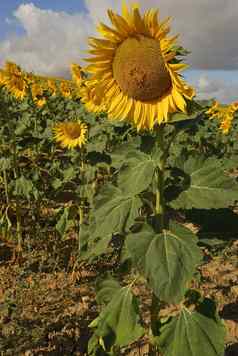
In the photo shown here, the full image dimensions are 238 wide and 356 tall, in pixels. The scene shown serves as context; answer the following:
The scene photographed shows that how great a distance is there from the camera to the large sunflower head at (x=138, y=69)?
1980 millimetres

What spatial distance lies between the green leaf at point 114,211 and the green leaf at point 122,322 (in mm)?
446

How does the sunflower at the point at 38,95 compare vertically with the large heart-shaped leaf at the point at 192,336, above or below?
above

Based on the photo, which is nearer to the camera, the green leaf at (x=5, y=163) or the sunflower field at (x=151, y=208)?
the sunflower field at (x=151, y=208)

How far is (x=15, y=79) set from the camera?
19.6 feet

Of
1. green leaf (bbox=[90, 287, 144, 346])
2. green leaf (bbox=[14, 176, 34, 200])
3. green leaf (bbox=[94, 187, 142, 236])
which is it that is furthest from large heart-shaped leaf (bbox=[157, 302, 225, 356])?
green leaf (bbox=[14, 176, 34, 200])

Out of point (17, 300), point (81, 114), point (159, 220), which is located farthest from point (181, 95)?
point (81, 114)

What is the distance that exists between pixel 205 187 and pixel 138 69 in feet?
2.00

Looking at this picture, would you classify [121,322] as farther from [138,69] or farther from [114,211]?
[138,69]

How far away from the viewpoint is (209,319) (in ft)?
7.59

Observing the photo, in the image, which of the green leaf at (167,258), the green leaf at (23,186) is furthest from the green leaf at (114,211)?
the green leaf at (23,186)

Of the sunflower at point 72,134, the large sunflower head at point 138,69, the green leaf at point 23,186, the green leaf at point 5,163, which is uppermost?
the large sunflower head at point 138,69

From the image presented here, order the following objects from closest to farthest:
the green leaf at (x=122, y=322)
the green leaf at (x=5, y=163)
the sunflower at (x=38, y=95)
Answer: the green leaf at (x=122, y=322) < the green leaf at (x=5, y=163) < the sunflower at (x=38, y=95)

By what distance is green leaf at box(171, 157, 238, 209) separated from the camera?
2092 millimetres

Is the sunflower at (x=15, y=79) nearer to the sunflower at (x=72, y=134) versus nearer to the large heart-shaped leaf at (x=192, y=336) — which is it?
the sunflower at (x=72, y=134)
